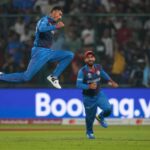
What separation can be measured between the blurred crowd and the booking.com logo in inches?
24.1

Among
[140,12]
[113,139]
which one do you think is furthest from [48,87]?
[113,139]

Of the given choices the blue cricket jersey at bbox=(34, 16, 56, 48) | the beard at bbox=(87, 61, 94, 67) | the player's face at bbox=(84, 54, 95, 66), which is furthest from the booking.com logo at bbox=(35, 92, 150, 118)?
the blue cricket jersey at bbox=(34, 16, 56, 48)

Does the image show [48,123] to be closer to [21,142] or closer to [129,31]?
[129,31]

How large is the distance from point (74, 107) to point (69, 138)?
5.53 meters

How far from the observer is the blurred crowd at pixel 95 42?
80.1 feet

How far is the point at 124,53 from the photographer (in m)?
24.7

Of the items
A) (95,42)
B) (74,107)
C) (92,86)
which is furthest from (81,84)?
(95,42)

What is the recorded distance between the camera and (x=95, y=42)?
2462 centimetres

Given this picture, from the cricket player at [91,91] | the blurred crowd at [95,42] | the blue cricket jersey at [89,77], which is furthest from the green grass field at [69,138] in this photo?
the blurred crowd at [95,42]

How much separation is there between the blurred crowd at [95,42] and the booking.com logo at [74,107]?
61 cm

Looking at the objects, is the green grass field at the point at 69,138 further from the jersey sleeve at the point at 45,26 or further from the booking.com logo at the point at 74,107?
the jersey sleeve at the point at 45,26

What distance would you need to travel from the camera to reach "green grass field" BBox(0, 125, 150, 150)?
16.3 meters

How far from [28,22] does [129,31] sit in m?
3.31

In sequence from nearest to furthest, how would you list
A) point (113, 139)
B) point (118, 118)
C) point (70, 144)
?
point (70, 144) → point (113, 139) → point (118, 118)
